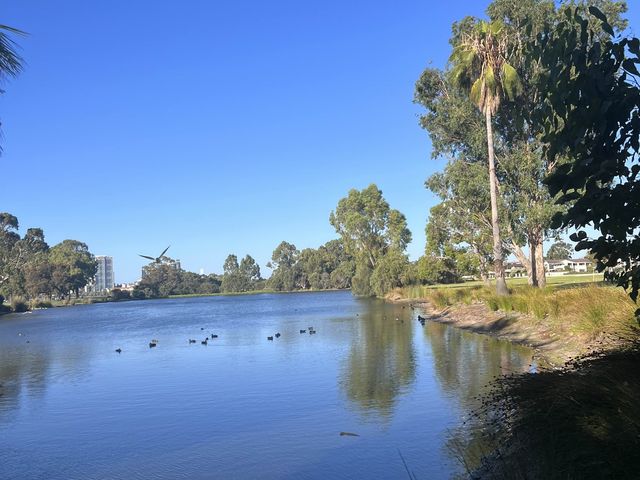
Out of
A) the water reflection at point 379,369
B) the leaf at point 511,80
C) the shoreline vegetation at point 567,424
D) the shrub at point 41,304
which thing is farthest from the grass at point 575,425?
the shrub at point 41,304

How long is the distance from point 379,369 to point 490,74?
2225 centimetres

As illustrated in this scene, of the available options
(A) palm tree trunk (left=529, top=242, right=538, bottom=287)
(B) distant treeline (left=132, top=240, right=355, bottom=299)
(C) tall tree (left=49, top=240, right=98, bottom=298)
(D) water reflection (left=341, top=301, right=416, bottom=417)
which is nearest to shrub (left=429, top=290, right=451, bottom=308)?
(A) palm tree trunk (left=529, top=242, right=538, bottom=287)

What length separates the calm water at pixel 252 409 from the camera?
1011cm

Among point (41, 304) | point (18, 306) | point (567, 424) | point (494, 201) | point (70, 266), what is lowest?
point (567, 424)

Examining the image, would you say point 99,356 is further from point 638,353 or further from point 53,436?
point 638,353

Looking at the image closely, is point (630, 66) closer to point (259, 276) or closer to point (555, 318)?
point (555, 318)

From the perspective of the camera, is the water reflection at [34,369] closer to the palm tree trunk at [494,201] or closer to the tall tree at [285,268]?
the palm tree trunk at [494,201]

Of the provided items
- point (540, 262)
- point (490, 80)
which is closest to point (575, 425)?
point (490, 80)

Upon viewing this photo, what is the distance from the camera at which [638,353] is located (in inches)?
286

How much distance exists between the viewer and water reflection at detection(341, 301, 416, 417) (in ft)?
46.8

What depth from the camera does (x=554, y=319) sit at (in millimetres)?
21109

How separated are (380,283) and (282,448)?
2669 inches

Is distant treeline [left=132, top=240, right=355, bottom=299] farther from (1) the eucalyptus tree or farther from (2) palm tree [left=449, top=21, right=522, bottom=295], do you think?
(2) palm tree [left=449, top=21, right=522, bottom=295]

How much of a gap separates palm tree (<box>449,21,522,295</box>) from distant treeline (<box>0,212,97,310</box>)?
332ft
